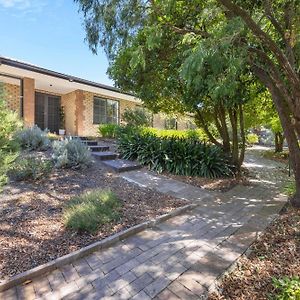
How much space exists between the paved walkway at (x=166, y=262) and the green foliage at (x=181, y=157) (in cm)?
260

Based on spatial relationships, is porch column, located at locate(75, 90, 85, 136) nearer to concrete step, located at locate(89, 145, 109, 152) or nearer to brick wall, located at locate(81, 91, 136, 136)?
brick wall, located at locate(81, 91, 136, 136)

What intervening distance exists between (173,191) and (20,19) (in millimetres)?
7587

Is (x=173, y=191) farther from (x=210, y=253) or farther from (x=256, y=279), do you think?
(x=256, y=279)

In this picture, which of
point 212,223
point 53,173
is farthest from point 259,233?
point 53,173

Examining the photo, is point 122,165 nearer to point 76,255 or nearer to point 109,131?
point 76,255

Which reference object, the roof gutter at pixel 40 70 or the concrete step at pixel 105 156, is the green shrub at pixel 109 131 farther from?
the concrete step at pixel 105 156

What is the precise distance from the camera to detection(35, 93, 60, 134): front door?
46.6 ft

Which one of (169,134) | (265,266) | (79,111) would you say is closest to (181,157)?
(265,266)

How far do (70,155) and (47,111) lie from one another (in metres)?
8.88

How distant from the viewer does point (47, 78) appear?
11523 mm

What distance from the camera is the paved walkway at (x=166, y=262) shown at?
266 cm

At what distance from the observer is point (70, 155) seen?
7125 mm

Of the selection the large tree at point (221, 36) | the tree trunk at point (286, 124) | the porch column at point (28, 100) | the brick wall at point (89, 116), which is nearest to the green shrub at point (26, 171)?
the large tree at point (221, 36)

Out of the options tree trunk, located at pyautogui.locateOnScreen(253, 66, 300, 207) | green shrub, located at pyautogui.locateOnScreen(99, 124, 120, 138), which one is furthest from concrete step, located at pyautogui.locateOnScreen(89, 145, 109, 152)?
tree trunk, located at pyautogui.locateOnScreen(253, 66, 300, 207)
